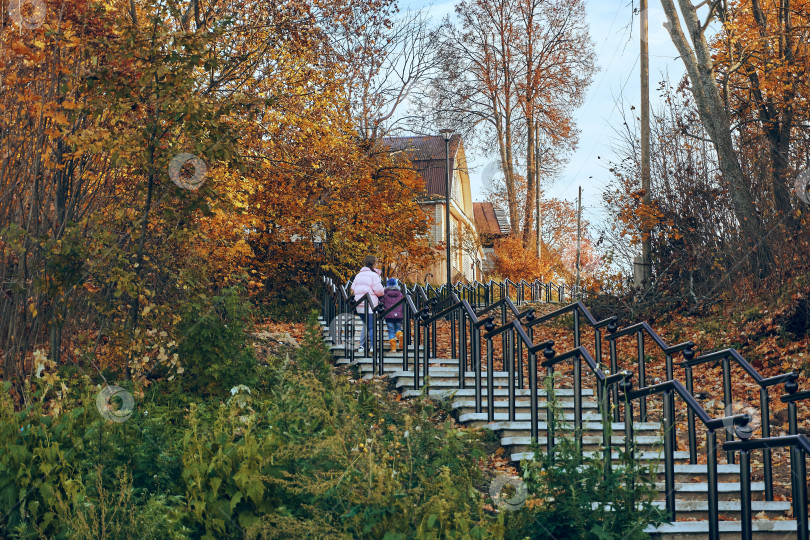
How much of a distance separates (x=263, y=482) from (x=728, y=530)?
10.2 feet

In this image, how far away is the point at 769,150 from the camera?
11.5 m

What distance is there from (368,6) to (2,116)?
502 inches

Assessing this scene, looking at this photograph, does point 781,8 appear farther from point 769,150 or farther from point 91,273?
point 91,273

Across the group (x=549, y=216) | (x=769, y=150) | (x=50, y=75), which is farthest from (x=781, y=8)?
(x=549, y=216)

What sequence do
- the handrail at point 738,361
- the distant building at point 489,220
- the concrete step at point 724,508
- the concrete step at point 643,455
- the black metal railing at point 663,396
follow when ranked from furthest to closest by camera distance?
the distant building at point 489,220 → the concrete step at point 643,455 → the handrail at point 738,361 → the concrete step at point 724,508 → the black metal railing at point 663,396

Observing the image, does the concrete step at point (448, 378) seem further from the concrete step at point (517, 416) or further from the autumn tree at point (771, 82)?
the autumn tree at point (771, 82)

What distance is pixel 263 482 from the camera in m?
4.76

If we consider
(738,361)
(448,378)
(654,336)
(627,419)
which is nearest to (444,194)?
(448,378)

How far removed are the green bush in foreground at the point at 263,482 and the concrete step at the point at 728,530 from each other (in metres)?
0.84

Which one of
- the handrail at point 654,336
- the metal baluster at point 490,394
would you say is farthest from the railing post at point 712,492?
the metal baluster at point 490,394

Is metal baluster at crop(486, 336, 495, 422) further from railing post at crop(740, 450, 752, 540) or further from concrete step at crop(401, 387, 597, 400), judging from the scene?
railing post at crop(740, 450, 752, 540)

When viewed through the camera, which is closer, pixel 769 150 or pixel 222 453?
pixel 222 453

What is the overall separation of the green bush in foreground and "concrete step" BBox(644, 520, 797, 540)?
2.77ft

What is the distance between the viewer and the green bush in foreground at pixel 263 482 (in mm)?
4098
